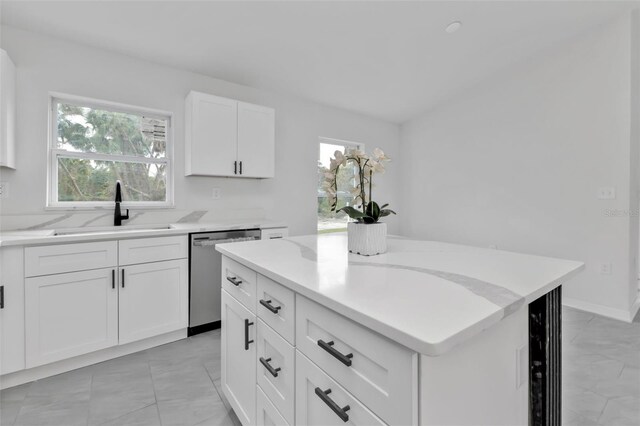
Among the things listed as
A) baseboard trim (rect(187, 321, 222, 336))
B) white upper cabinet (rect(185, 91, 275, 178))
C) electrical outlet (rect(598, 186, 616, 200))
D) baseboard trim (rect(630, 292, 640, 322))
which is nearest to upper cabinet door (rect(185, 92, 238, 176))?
white upper cabinet (rect(185, 91, 275, 178))

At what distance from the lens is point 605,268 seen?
3.02 meters

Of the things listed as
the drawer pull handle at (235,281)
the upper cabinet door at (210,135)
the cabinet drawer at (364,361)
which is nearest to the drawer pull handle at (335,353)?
the cabinet drawer at (364,361)

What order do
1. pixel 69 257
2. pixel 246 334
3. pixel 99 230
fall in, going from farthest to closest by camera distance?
1. pixel 99 230
2. pixel 69 257
3. pixel 246 334

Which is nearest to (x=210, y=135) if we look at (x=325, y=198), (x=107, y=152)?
(x=107, y=152)

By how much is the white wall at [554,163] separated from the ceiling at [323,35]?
0.33m

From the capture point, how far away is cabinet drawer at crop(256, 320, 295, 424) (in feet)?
3.27

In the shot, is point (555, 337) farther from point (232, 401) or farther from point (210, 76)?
point (210, 76)

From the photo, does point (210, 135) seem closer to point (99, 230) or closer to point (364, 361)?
point (99, 230)

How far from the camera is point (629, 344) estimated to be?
2379mm

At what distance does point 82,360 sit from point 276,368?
6.06 feet

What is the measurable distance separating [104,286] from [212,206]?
130 cm

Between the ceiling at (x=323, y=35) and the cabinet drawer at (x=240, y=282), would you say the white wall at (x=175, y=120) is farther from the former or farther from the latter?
the cabinet drawer at (x=240, y=282)

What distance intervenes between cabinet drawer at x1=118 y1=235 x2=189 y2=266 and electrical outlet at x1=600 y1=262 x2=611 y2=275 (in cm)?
395

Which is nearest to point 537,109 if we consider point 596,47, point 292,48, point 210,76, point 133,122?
point 596,47
